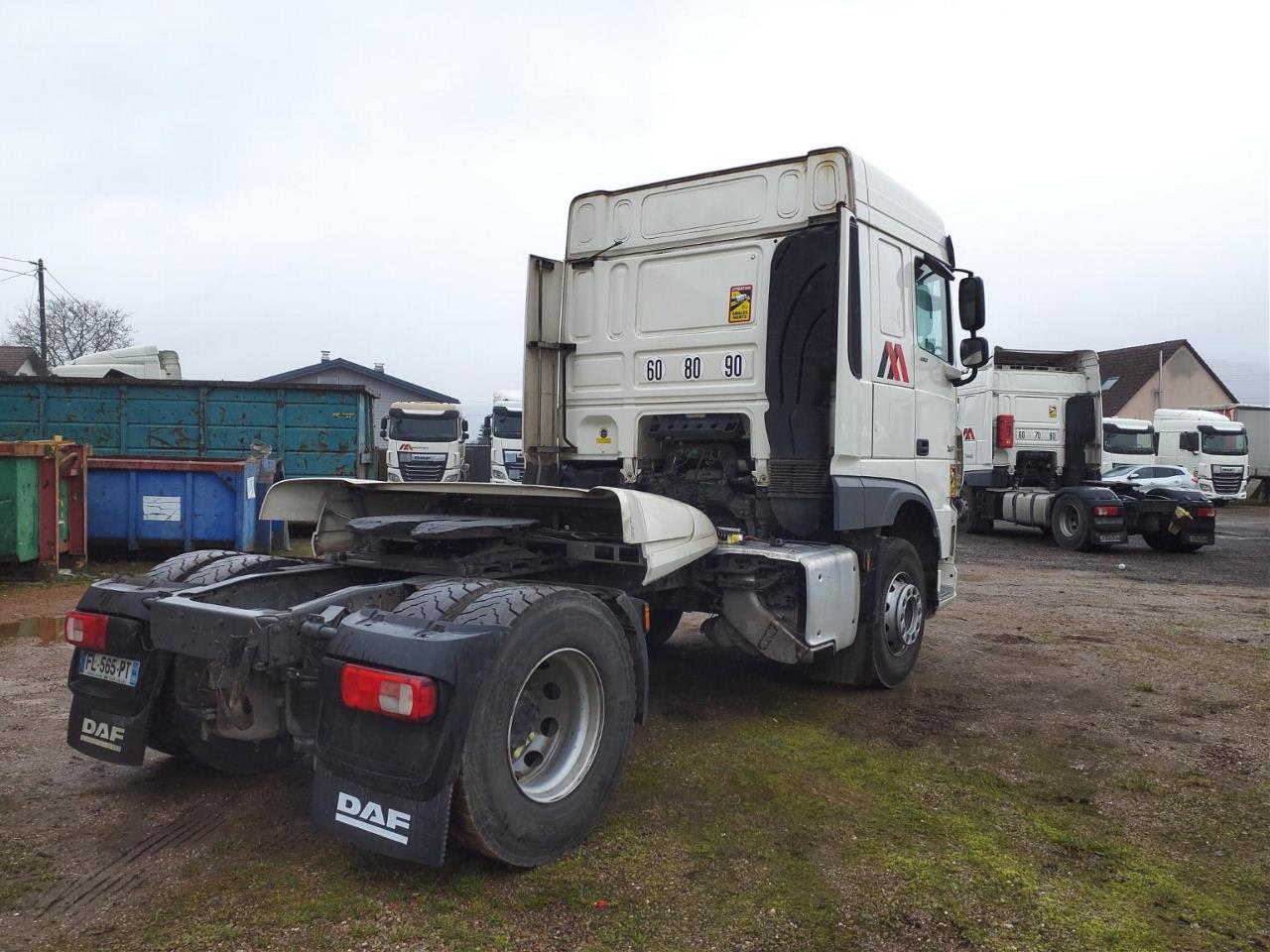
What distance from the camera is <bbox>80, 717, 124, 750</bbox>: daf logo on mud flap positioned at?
12.3 feet

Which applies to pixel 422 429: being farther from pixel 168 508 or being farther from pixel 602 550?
pixel 602 550

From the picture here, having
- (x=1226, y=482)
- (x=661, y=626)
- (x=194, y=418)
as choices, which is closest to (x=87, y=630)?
(x=661, y=626)

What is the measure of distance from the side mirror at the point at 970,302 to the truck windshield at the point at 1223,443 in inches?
1095

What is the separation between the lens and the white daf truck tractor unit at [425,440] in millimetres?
20547

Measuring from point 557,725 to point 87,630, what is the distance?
1.97 metres

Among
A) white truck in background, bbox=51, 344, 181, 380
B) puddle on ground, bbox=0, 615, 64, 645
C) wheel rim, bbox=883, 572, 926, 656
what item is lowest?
puddle on ground, bbox=0, 615, 64, 645

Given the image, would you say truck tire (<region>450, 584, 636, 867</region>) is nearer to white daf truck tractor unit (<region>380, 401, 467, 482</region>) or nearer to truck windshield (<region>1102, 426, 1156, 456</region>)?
white daf truck tractor unit (<region>380, 401, 467, 482</region>)

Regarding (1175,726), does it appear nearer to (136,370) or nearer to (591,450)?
(591,450)

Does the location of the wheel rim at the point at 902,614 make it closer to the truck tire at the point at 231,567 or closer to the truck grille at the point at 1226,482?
the truck tire at the point at 231,567

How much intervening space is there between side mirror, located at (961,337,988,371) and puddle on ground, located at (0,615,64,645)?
710 cm

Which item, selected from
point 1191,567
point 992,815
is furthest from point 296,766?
A: point 1191,567

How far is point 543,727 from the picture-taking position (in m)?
3.64

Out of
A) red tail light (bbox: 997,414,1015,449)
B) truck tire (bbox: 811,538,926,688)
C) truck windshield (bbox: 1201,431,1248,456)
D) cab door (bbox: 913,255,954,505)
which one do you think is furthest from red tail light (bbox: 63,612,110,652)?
truck windshield (bbox: 1201,431,1248,456)

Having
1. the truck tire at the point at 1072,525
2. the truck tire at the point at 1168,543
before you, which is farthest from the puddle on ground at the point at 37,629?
the truck tire at the point at 1168,543
